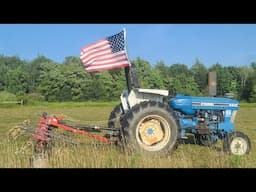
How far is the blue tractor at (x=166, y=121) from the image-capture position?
7.29 metres

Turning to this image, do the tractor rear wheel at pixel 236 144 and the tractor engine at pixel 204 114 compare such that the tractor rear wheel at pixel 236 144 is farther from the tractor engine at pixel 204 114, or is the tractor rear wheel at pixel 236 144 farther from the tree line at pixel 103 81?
the tree line at pixel 103 81

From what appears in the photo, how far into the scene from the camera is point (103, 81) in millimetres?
54406

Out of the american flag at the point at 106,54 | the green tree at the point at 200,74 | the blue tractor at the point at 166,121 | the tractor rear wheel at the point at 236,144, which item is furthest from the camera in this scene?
the green tree at the point at 200,74

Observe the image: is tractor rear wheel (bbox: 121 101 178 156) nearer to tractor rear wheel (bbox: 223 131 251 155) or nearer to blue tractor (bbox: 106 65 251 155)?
blue tractor (bbox: 106 65 251 155)

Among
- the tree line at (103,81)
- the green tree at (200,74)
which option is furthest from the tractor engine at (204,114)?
the green tree at (200,74)

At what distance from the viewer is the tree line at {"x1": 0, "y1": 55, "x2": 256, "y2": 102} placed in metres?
54.7

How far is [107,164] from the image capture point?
6.02 m

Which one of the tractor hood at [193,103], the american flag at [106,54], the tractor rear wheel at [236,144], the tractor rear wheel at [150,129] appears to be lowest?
the tractor rear wheel at [236,144]

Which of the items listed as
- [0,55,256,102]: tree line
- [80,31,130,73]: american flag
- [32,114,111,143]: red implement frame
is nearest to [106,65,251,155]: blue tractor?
[32,114,111,143]: red implement frame

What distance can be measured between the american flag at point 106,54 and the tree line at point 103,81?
142 ft

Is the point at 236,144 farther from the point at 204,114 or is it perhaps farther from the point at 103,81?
the point at 103,81

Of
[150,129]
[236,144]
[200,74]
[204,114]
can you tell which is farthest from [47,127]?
[200,74]

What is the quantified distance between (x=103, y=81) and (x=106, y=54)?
4722cm
